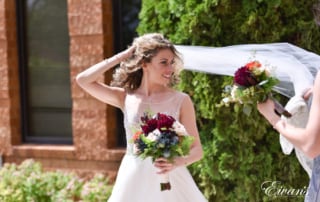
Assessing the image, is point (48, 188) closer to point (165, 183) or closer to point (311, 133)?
point (165, 183)

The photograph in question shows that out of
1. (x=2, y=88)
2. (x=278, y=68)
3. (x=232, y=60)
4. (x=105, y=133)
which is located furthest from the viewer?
(x=2, y=88)

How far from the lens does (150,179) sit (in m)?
3.86

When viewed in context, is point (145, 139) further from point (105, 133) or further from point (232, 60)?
point (105, 133)

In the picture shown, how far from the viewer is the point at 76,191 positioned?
5.82 m

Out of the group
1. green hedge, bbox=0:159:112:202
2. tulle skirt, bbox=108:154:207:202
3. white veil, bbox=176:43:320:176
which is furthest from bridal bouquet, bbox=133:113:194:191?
green hedge, bbox=0:159:112:202

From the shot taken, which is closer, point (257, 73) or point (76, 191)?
point (257, 73)

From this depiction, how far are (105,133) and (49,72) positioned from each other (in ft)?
4.46

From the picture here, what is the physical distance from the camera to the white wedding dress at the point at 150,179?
3822mm

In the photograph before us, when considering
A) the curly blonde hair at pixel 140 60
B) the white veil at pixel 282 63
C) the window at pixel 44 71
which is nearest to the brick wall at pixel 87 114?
the window at pixel 44 71

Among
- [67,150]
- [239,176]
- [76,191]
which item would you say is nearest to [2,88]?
[67,150]

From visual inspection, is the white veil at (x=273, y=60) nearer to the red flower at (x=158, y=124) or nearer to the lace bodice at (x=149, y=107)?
the lace bodice at (x=149, y=107)

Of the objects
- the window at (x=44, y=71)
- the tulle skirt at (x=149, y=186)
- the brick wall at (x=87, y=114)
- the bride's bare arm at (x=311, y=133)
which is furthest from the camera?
the window at (x=44, y=71)

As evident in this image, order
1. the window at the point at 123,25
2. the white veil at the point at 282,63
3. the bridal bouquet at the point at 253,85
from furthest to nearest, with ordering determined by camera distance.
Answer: the window at the point at 123,25
the white veil at the point at 282,63
the bridal bouquet at the point at 253,85

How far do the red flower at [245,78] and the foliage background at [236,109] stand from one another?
190 cm
